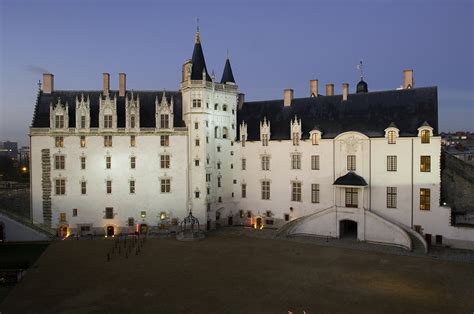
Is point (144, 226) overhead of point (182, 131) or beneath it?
beneath

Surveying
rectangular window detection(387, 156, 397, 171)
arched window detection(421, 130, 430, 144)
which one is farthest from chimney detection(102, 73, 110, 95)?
arched window detection(421, 130, 430, 144)

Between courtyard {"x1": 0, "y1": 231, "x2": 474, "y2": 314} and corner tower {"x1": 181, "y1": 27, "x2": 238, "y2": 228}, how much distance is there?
29.6ft

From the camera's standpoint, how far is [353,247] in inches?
1474

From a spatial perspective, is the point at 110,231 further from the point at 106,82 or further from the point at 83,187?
the point at 106,82

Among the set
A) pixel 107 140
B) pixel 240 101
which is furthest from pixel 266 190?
pixel 107 140

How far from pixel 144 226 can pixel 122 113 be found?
45.5 feet

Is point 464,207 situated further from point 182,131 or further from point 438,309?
point 182,131

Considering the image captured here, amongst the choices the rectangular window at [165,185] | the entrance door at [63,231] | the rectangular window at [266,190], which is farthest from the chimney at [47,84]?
the rectangular window at [266,190]

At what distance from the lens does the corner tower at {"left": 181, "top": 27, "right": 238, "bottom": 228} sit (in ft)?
149

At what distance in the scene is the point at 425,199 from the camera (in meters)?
38.0

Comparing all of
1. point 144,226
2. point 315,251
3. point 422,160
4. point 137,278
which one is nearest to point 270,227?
point 315,251

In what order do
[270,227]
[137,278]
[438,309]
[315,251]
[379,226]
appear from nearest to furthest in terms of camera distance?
[438,309] → [137,278] → [315,251] → [379,226] → [270,227]

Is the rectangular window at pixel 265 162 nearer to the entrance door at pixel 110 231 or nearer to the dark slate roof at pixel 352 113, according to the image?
the dark slate roof at pixel 352 113

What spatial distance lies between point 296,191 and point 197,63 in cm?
1973
